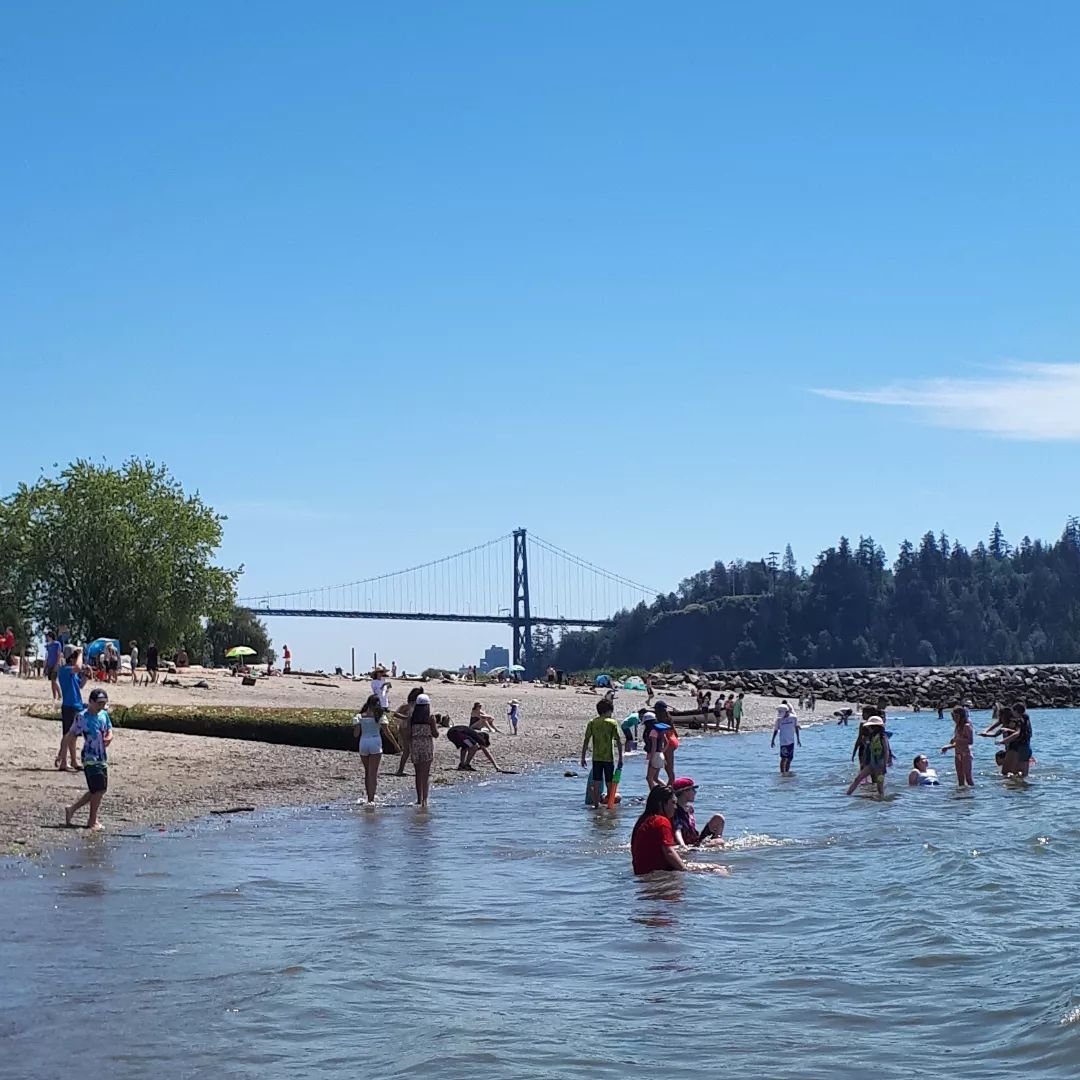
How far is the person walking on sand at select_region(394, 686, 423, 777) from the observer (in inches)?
768

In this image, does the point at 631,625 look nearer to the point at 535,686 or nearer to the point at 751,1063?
the point at 535,686

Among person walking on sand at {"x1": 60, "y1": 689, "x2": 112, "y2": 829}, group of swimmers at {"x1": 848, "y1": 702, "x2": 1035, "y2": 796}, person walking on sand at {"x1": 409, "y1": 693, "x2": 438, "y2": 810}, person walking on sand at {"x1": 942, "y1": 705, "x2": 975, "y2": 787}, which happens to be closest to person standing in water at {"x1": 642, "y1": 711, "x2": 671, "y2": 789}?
person walking on sand at {"x1": 409, "y1": 693, "x2": 438, "y2": 810}

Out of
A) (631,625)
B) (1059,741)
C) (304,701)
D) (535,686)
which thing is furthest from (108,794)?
(631,625)

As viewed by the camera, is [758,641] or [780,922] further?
[758,641]

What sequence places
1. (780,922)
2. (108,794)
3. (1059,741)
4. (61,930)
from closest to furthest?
(61,930)
(780,922)
(108,794)
(1059,741)

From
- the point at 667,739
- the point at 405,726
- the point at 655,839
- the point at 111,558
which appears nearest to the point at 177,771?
the point at 405,726

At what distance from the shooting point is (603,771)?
66.1 ft

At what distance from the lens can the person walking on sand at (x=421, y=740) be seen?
62.5ft

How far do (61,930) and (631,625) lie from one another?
171 metres

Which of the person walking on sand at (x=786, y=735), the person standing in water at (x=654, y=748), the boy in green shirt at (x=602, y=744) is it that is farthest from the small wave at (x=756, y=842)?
the person walking on sand at (x=786, y=735)

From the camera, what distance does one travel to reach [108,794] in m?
18.3

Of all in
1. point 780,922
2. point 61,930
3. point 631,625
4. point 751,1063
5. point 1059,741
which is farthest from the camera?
point 631,625

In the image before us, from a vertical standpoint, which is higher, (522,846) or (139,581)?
(139,581)

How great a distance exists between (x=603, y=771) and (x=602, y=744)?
1.96 feet
